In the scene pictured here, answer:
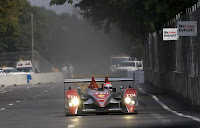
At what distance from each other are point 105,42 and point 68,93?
78.7m

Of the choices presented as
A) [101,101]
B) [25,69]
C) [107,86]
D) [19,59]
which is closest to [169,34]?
[107,86]

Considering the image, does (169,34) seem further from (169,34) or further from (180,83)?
(180,83)

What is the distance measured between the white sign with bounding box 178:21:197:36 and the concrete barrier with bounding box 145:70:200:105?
180 cm

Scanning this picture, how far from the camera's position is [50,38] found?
11531 centimetres

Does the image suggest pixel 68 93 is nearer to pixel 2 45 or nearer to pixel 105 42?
pixel 105 42

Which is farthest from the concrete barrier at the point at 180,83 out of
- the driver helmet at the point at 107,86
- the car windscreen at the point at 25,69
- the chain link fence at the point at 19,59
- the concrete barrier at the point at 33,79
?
the car windscreen at the point at 25,69

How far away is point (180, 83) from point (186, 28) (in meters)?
6.11

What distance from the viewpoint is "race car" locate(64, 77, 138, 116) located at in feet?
75.2

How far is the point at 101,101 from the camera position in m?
22.8

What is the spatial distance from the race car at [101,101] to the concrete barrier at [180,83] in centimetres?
523

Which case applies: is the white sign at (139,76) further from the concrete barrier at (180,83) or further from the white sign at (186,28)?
the white sign at (186,28)

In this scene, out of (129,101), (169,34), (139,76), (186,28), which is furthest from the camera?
(139,76)

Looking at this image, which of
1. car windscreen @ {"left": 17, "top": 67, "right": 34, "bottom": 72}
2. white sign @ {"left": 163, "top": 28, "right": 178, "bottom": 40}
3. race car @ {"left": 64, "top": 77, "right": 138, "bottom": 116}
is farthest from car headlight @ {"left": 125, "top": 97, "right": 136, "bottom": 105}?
car windscreen @ {"left": 17, "top": 67, "right": 34, "bottom": 72}

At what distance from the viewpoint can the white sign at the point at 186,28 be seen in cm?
2952
